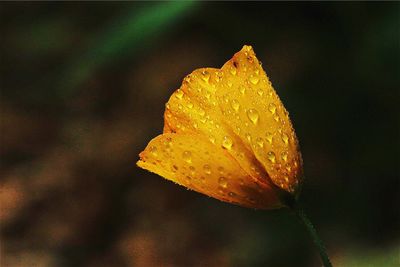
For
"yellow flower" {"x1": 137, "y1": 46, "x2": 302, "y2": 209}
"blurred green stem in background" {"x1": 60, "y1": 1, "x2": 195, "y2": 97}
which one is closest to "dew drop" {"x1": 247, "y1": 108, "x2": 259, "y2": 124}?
"yellow flower" {"x1": 137, "y1": 46, "x2": 302, "y2": 209}

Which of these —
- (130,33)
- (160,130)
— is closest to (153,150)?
(130,33)

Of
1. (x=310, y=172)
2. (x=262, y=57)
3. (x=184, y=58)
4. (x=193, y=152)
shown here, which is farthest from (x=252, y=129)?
(x=184, y=58)

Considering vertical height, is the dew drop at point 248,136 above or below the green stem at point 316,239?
above

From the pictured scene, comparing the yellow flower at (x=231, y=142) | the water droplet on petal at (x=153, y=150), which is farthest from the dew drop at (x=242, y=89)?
the water droplet on petal at (x=153, y=150)

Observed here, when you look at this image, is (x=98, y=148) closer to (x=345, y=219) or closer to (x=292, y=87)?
(x=292, y=87)

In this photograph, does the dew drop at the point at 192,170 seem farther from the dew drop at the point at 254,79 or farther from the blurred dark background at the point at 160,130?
the blurred dark background at the point at 160,130

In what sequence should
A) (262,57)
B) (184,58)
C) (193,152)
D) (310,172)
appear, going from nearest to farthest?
(193,152) → (310,172) → (262,57) → (184,58)

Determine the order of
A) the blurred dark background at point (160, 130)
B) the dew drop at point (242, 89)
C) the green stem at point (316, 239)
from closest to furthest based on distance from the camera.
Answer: the green stem at point (316, 239), the dew drop at point (242, 89), the blurred dark background at point (160, 130)
